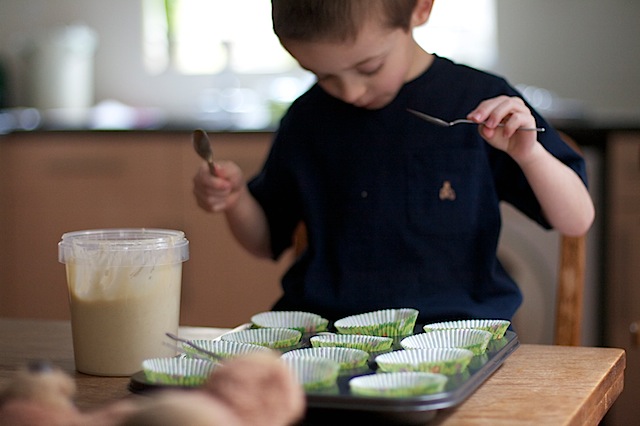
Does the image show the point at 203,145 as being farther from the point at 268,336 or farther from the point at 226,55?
the point at 226,55

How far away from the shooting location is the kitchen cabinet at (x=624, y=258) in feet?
8.46

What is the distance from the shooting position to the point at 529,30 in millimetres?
3340

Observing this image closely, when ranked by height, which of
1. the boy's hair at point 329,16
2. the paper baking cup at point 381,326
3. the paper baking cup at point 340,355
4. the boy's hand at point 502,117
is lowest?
the paper baking cup at point 381,326

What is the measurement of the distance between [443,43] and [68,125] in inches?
52.2

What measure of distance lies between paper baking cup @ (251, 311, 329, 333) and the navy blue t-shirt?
0.21 m

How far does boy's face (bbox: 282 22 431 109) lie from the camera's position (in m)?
1.11

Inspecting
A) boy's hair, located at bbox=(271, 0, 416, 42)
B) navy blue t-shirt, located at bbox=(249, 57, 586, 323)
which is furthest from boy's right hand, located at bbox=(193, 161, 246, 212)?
boy's hair, located at bbox=(271, 0, 416, 42)

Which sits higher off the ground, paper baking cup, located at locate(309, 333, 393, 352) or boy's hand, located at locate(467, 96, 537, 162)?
boy's hand, located at locate(467, 96, 537, 162)

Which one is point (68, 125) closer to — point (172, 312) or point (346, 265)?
point (346, 265)

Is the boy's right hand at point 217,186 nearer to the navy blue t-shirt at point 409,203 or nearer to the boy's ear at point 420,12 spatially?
the navy blue t-shirt at point 409,203

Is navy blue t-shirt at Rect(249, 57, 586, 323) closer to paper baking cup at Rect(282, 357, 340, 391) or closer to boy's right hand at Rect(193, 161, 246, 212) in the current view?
boy's right hand at Rect(193, 161, 246, 212)

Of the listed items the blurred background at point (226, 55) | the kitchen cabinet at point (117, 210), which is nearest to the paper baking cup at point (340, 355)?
the kitchen cabinet at point (117, 210)

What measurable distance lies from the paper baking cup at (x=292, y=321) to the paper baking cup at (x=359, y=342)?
0.11 m

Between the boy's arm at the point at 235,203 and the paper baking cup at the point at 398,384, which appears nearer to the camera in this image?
the paper baking cup at the point at 398,384
